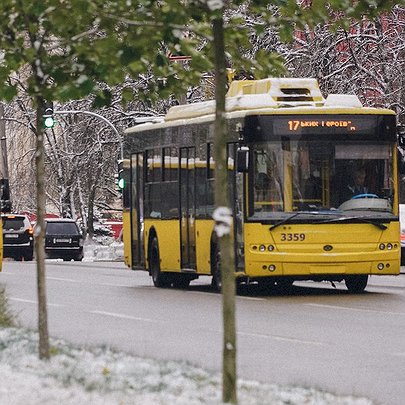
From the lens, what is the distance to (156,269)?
93.4 ft

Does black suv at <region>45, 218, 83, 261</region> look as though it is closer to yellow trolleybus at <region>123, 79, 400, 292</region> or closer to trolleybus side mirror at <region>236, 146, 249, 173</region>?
yellow trolleybus at <region>123, 79, 400, 292</region>

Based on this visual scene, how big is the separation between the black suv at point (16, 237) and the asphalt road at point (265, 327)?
76.6 ft

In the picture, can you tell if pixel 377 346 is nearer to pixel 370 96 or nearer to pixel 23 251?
pixel 370 96

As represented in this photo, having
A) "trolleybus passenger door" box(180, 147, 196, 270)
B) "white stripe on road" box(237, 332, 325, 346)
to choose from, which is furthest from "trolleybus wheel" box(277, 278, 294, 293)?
"white stripe on road" box(237, 332, 325, 346)

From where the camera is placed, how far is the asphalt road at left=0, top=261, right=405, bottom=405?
13109mm

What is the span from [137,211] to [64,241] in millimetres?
25988

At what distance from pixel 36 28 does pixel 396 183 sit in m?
12.8

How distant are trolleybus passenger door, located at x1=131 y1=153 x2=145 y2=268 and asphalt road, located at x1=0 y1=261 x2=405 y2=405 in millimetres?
620

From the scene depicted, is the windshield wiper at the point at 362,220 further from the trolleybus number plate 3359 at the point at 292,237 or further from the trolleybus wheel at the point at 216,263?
the trolleybus wheel at the point at 216,263

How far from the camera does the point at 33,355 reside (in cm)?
1195

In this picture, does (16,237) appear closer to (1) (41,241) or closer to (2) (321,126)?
(2) (321,126)

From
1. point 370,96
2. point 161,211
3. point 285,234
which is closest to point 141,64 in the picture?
point 285,234

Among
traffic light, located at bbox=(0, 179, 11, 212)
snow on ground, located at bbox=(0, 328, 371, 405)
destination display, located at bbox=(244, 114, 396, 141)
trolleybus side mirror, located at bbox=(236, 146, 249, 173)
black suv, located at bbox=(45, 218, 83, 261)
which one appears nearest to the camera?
snow on ground, located at bbox=(0, 328, 371, 405)

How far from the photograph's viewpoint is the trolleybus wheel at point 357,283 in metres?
25.5
